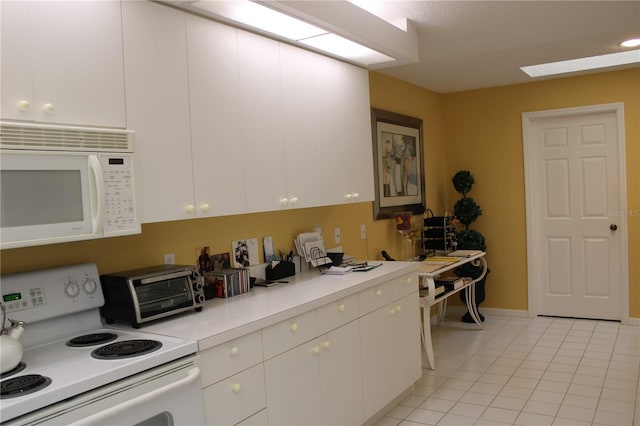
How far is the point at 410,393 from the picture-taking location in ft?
12.2

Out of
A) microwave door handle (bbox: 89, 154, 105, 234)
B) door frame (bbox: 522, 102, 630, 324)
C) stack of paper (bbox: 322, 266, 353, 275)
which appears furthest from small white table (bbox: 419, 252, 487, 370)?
microwave door handle (bbox: 89, 154, 105, 234)

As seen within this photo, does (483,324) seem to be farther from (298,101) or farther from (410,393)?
(298,101)

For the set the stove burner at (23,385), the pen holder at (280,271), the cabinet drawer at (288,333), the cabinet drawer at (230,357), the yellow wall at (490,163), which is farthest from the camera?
the yellow wall at (490,163)

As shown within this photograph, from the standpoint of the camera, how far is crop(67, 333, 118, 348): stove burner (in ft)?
6.58

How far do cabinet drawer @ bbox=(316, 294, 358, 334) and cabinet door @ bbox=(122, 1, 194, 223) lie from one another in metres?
0.86

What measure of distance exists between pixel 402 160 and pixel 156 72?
3.07 meters

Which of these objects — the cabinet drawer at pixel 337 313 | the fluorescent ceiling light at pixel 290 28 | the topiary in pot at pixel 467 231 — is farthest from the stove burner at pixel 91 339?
the topiary in pot at pixel 467 231

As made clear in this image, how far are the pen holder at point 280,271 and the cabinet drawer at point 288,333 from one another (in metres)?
0.64

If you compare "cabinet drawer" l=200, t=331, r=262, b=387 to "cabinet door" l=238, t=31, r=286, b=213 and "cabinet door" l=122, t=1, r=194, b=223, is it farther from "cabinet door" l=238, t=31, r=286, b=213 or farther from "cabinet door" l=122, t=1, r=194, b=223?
"cabinet door" l=238, t=31, r=286, b=213

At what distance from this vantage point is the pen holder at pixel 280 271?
3223 mm

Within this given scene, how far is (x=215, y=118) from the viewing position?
2504 millimetres

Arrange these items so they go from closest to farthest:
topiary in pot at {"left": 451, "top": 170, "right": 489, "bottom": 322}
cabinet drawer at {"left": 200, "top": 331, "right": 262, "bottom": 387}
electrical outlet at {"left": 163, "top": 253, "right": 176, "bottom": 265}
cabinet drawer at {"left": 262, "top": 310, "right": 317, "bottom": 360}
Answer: cabinet drawer at {"left": 200, "top": 331, "right": 262, "bottom": 387} → cabinet drawer at {"left": 262, "top": 310, "right": 317, "bottom": 360} → electrical outlet at {"left": 163, "top": 253, "right": 176, "bottom": 265} → topiary in pot at {"left": 451, "top": 170, "right": 489, "bottom": 322}

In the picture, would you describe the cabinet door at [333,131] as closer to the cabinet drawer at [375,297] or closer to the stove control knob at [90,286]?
the cabinet drawer at [375,297]

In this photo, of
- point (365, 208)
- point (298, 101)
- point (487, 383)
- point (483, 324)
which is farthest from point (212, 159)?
point (483, 324)
